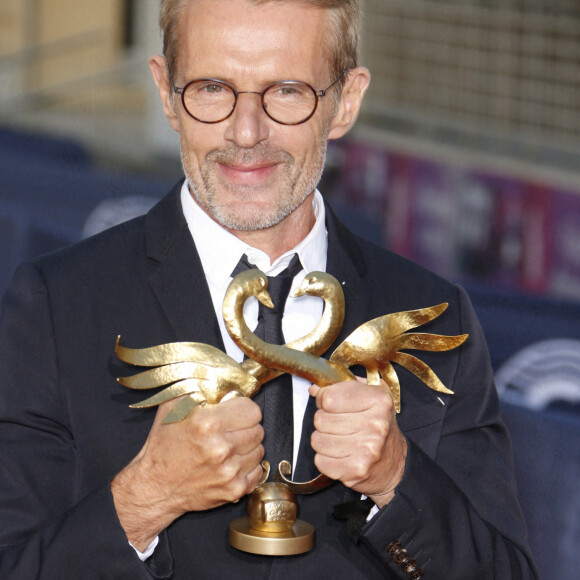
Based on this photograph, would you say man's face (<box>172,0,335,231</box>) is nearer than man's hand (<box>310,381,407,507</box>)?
No

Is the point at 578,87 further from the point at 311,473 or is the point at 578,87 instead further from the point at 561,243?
the point at 311,473

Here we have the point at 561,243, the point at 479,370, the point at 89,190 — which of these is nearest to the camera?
the point at 479,370

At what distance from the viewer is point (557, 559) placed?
11.5 ft

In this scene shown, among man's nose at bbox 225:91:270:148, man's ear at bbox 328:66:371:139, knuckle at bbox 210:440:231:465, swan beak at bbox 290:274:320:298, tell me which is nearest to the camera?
knuckle at bbox 210:440:231:465

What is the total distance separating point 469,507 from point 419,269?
0.66 m

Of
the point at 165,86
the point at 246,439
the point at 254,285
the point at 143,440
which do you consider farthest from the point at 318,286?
the point at 165,86

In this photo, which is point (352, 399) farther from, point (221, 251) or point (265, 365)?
point (221, 251)

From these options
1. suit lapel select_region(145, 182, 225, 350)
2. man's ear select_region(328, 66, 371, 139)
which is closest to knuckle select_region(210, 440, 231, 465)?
suit lapel select_region(145, 182, 225, 350)

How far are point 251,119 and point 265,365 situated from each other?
0.56 meters

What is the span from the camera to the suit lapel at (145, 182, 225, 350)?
264cm

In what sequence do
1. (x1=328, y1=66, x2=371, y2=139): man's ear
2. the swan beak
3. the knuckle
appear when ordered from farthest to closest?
(x1=328, y1=66, x2=371, y2=139): man's ear < the swan beak < the knuckle

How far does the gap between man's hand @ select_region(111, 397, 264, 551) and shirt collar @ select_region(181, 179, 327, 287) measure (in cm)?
48

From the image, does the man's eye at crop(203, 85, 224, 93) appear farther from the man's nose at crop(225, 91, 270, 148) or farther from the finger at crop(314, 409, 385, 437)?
the finger at crop(314, 409, 385, 437)

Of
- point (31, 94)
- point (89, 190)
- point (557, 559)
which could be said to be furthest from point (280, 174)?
point (31, 94)
